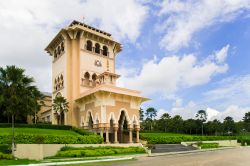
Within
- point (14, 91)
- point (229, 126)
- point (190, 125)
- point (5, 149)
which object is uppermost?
point (14, 91)

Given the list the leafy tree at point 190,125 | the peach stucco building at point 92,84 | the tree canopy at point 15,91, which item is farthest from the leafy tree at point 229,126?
the tree canopy at point 15,91

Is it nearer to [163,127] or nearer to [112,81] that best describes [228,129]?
[163,127]

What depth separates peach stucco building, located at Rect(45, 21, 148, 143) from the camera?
40.8 metres

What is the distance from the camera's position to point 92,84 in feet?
158

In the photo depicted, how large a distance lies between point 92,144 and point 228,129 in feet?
217

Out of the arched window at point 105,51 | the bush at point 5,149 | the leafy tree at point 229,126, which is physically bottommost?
the leafy tree at point 229,126

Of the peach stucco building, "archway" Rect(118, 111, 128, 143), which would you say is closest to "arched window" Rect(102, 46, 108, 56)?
the peach stucco building

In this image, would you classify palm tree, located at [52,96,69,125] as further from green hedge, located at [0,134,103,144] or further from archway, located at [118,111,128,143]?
green hedge, located at [0,134,103,144]

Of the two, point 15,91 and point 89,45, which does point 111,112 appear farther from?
point 15,91

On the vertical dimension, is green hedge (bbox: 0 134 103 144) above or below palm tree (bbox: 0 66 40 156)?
below

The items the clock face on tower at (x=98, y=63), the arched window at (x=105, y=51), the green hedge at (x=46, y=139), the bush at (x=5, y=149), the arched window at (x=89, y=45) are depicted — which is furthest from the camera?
the arched window at (x=105, y=51)

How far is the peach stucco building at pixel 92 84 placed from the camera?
134 ft

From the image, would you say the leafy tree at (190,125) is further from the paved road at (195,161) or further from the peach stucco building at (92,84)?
the paved road at (195,161)

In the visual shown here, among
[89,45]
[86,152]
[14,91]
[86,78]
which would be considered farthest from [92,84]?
[14,91]
